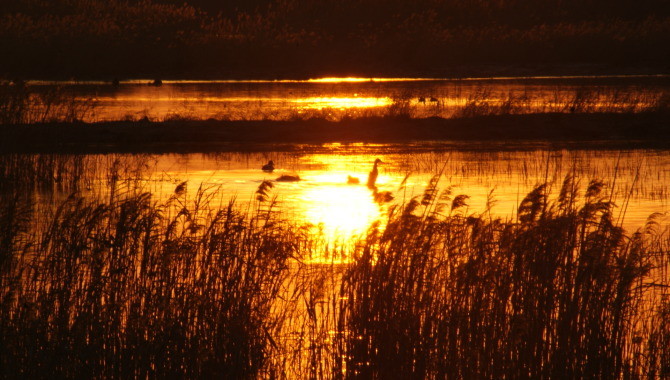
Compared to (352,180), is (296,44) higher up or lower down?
higher up

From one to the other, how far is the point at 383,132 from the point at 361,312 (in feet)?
57.6

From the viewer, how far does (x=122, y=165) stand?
19.8m

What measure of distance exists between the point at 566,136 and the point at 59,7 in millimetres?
36554

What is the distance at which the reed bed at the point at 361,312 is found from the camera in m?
7.59

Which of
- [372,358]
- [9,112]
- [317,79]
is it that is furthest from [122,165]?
[317,79]

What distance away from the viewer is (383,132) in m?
25.6

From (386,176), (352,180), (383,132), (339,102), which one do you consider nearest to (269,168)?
(386,176)

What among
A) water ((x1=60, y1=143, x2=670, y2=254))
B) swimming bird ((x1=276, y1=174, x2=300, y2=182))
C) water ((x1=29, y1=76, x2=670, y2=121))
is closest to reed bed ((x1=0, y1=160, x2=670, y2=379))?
water ((x1=60, y1=143, x2=670, y2=254))

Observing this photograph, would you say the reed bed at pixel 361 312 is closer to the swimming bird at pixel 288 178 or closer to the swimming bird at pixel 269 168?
the swimming bird at pixel 288 178

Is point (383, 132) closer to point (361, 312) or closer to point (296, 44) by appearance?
point (361, 312)

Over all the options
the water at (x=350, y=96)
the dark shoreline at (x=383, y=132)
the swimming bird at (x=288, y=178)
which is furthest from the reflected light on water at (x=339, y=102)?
the swimming bird at (x=288, y=178)

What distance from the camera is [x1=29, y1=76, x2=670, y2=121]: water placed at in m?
27.8

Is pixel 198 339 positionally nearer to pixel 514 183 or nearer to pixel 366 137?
pixel 514 183

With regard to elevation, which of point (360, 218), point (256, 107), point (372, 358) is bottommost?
point (372, 358)
